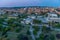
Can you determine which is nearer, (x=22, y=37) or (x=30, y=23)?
(x=22, y=37)

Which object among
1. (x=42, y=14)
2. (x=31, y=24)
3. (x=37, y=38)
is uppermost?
(x=42, y=14)

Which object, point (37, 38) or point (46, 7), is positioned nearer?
point (37, 38)

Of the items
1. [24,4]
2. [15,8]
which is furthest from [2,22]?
[24,4]

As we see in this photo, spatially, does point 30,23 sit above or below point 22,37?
above

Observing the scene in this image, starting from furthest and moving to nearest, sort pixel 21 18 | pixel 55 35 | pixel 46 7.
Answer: pixel 21 18 < pixel 46 7 < pixel 55 35

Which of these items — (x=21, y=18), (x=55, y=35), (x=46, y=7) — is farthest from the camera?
(x=21, y=18)

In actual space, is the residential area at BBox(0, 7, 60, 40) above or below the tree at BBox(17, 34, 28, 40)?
above

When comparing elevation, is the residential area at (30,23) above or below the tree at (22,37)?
above

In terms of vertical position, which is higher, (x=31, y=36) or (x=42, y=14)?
(x=42, y=14)

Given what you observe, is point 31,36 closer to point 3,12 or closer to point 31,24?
point 31,24
